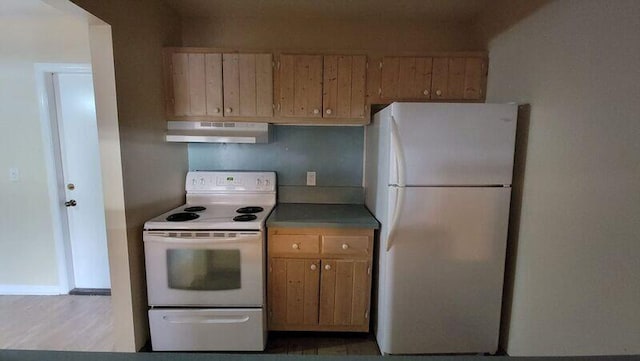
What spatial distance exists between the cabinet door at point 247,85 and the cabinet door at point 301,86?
0.10 meters

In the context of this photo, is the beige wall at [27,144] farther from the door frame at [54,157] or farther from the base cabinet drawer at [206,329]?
the base cabinet drawer at [206,329]

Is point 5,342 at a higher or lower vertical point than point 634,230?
lower

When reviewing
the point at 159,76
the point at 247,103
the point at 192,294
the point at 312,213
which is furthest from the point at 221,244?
the point at 159,76

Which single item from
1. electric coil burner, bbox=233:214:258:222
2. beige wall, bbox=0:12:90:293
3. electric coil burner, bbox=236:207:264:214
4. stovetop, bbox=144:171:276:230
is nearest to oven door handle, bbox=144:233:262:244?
electric coil burner, bbox=233:214:258:222

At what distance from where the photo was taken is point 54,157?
92.7 inches

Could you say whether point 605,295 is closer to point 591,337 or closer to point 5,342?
point 591,337

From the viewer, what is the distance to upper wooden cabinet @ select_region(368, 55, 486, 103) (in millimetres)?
2021

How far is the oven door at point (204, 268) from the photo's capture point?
5.71 feet

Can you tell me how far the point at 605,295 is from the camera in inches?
45.6

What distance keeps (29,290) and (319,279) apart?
273 centimetres

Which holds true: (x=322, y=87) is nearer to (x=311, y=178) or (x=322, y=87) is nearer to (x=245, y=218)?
(x=311, y=178)

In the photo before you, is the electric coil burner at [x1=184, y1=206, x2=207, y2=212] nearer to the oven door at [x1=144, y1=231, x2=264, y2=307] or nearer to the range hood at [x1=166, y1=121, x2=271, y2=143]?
the oven door at [x1=144, y1=231, x2=264, y2=307]

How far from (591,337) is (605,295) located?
0.22m

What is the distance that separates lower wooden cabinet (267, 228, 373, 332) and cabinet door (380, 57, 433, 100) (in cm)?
106
